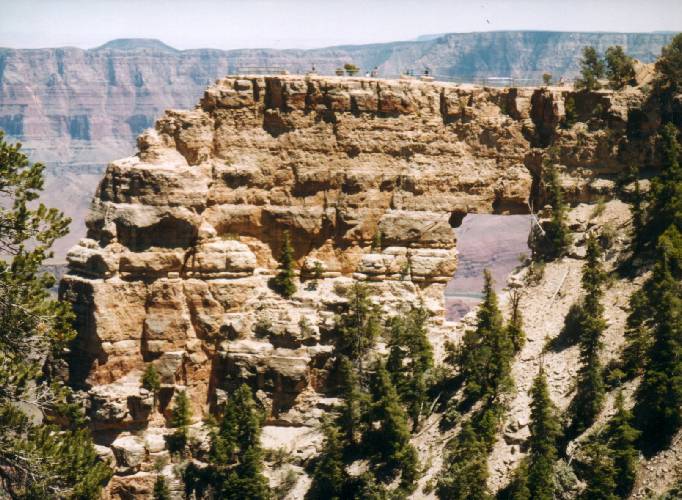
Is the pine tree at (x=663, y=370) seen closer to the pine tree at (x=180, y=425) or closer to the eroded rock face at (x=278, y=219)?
the eroded rock face at (x=278, y=219)

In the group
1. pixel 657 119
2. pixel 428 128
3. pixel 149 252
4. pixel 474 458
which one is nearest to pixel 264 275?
pixel 149 252

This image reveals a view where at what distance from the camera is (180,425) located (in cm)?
6397

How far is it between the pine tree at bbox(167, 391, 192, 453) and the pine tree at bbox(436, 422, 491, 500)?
652 inches

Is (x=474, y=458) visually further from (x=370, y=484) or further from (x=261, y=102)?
(x=261, y=102)

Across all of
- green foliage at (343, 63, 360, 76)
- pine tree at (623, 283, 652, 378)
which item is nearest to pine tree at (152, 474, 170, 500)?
pine tree at (623, 283, 652, 378)

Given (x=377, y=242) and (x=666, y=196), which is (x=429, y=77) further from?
(x=666, y=196)

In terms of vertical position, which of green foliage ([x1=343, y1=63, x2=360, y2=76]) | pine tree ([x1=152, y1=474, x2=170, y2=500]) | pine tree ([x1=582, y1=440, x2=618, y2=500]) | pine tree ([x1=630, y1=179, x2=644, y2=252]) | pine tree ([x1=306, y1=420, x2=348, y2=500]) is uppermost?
green foliage ([x1=343, y1=63, x2=360, y2=76])

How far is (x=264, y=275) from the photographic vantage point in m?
66.7

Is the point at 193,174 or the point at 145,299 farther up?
the point at 193,174

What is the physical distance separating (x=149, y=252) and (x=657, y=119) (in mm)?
33457

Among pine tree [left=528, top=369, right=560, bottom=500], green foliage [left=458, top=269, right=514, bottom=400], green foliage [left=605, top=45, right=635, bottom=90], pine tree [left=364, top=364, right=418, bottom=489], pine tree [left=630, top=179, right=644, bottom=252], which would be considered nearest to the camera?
pine tree [left=528, top=369, right=560, bottom=500]

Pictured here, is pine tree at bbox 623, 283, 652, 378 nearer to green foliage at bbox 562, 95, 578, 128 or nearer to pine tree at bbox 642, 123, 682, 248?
pine tree at bbox 642, 123, 682, 248

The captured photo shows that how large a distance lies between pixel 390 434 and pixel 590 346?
12.2 meters

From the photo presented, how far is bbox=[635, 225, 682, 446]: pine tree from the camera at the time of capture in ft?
168
